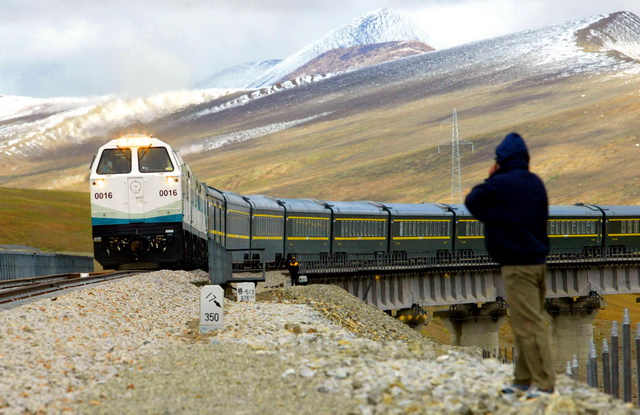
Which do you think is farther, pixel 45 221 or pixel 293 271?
pixel 45 221

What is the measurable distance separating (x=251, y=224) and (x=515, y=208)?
132 ft

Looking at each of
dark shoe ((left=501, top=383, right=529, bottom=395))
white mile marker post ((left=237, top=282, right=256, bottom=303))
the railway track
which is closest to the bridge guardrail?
the railway track

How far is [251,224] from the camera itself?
49688mm

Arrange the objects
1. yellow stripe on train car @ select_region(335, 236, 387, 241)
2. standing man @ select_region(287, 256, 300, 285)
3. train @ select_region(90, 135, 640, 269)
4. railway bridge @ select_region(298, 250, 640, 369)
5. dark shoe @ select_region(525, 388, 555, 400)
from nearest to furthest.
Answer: dark shoe @ select_region(525, 388, 555, 400) < train @ select_region(90, 135, 640, 269) < standing man @ select_region(287, 256, 300, 285) < railway bridge @ select_region(298, 250, 640, 369) < yellow stripe on train car @ select_region(335, 236, 387, 241)

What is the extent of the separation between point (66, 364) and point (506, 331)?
72.9 meters

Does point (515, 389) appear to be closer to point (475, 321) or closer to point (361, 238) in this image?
point (361, 238)

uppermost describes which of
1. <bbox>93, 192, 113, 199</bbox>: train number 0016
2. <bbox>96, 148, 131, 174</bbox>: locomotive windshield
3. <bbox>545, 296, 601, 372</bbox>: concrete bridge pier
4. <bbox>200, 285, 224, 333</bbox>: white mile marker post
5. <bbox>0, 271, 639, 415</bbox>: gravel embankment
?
<bbox>96, 148, 131, 174</bbox>: locomotive windshield

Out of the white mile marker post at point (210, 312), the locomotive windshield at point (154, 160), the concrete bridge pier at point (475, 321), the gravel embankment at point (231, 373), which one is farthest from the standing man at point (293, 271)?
the white mile marker post at point (210, 312)

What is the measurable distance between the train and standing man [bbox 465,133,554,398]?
1796cm

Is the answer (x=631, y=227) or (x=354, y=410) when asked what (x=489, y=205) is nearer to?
(x=354, y=410)

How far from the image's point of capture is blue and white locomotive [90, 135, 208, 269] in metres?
27.9

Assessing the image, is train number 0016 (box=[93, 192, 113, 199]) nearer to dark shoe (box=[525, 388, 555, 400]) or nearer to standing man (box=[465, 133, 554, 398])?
standing man (box=[465, 133, 554, 398])

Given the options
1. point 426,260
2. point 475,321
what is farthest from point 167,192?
point 475,321

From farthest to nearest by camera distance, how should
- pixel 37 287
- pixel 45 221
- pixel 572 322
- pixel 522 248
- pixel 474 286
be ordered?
pixel 45 221
pixel 572 322
pixel 474 286
pixel 37 287
pixel 522 248
